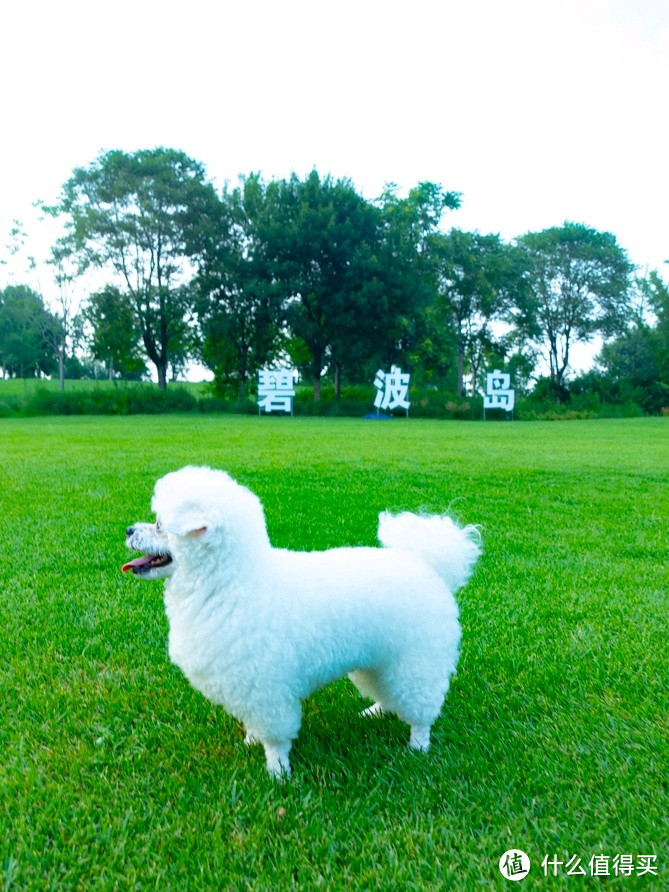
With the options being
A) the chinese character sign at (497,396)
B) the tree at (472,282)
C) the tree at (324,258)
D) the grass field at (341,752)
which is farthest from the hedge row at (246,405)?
the grass field at (341,752)

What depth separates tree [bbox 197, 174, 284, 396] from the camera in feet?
103

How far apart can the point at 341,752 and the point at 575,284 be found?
4343cm

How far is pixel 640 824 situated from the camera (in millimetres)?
1995

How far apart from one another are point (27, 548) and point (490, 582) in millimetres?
3459

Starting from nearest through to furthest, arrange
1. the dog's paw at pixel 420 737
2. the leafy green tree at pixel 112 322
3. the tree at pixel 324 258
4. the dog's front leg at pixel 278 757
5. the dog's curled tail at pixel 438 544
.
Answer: the dog's front leg at pixel 278 757
the dog's paw at pixel 420 737
the dog's curled tail at pixel 438 544
the tree at pixel 324 258
the leafy green tree at pixel 112 322

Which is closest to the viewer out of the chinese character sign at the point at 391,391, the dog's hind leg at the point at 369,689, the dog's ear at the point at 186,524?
the dog's ear at the point at 186,524

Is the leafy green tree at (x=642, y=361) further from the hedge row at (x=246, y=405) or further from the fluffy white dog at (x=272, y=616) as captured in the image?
the fluffy white dog at (x=272, y=616)

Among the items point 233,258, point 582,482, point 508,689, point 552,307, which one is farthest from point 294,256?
point 508,689

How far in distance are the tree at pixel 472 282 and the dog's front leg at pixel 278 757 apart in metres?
35.6

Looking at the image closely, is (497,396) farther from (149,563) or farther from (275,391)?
(149,563)

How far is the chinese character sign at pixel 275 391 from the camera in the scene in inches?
1115

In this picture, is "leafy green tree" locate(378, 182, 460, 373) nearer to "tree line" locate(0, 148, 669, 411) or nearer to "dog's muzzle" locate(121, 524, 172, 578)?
"tree line" locate(0, 148, 669, 411)

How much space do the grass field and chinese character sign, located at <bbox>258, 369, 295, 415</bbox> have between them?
23223mm

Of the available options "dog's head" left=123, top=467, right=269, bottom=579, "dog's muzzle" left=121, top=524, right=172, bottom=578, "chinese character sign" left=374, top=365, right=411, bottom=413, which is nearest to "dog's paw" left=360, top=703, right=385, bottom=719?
"dog's head" left=123, top=467, right=269, bottom=579
